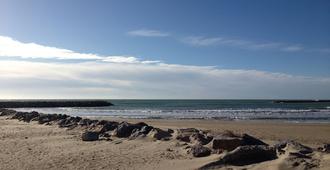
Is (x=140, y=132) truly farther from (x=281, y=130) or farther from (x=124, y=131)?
(x=281, y=130)

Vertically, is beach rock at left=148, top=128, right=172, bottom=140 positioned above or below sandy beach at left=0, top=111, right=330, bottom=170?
above

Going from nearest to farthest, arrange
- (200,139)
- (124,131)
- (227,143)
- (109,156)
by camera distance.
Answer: (227,143), (109,156), (200,139), (124,131)

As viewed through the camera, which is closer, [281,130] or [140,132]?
[140,132]

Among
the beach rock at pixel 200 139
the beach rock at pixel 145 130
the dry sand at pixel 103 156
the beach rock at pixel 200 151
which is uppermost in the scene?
the beach rock at pixel 145 130

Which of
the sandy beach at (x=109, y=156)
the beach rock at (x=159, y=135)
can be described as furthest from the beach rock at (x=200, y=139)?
the beach rock at (x=159, y=135)

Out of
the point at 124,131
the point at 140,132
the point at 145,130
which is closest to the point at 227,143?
the point at 140,132

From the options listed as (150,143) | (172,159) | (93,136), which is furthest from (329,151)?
(93,136)

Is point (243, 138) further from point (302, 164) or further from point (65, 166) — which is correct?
point (65, 166)

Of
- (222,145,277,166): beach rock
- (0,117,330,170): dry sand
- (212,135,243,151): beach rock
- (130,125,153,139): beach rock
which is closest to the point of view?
(222,145,277,166): beach rock

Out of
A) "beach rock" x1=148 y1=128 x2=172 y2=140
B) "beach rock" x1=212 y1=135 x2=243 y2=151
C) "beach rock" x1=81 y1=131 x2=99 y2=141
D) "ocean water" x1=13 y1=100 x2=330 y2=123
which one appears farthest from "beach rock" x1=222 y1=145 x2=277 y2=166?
"ocean water" x1=13 y1=100 x2=330 y2=123

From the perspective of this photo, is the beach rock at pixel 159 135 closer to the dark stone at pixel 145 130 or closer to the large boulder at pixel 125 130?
the dark stone at pixel 145 130

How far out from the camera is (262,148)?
31.0 feet

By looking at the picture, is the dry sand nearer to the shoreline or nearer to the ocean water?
the shoreline

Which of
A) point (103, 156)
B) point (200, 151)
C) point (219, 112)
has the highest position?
point (219, 112)
